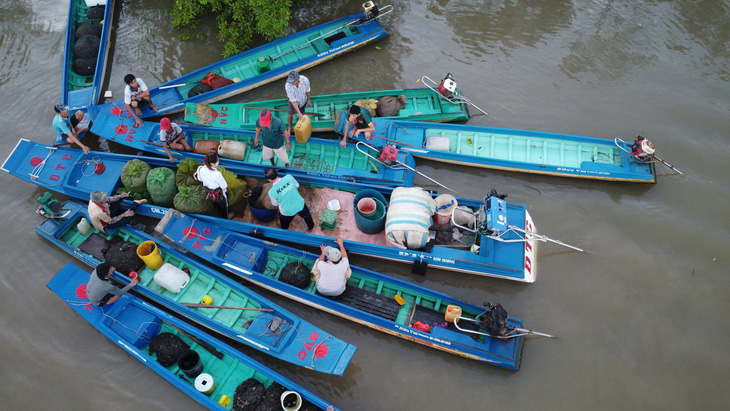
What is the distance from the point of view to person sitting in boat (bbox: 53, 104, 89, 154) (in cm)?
898

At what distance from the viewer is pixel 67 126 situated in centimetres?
921

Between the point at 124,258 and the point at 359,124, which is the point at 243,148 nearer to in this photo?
the point at 359,124

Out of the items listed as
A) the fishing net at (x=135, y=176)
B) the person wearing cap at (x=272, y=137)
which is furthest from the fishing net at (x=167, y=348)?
the person wearing cap at (x=272, y=137)

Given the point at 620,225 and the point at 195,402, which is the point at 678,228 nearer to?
the point at 620,225

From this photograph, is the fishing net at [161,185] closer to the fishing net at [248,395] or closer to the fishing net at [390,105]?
the fishing net at [248,395]

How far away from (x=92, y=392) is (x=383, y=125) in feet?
26.4

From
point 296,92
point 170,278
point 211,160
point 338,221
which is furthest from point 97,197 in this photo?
point 338,221

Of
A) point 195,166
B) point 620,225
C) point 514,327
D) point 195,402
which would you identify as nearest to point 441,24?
point 620,225

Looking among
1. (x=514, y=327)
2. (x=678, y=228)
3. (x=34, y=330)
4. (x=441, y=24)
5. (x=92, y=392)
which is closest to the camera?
(x=514, y=327)

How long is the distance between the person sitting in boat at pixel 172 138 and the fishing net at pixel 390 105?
478 centimetres

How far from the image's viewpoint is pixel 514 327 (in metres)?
6.72

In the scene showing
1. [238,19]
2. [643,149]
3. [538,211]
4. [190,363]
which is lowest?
[190,363]

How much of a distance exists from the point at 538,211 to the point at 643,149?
2.56 meters

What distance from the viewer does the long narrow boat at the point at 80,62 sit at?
10320mm
